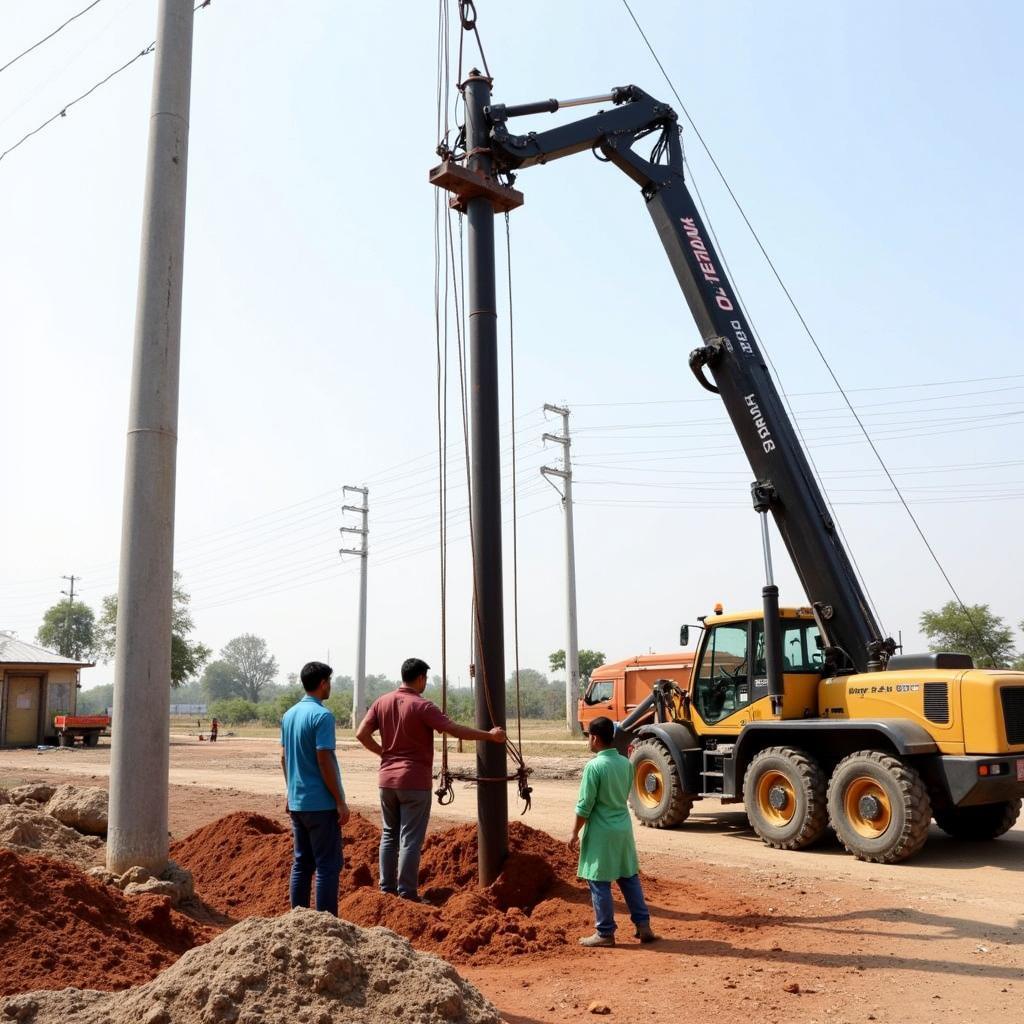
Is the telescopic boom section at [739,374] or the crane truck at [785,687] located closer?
the crane truck at [785,687]

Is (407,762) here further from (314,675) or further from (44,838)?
(44,838)

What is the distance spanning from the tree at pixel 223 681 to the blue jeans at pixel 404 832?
166 meters

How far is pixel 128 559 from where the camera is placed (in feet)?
23.1

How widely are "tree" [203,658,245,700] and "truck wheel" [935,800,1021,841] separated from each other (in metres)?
164

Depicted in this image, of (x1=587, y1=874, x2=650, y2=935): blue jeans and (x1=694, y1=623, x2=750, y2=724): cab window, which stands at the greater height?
(x1=694, y1=623, x2=750, y2=724): cab window

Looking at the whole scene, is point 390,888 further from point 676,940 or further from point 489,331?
point 489,331

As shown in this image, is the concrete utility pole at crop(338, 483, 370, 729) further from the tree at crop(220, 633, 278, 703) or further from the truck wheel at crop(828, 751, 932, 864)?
the tree at crop(220, 633, 278, 703)

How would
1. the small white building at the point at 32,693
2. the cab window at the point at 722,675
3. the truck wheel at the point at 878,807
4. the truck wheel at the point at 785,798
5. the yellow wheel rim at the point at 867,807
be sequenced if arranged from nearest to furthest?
the truck wheel at the point at 878,807, the yellow wheel rim at the point at 867,807, the truck wheel at the point at 785,798, the cab window at the point at 722,675, the small white building at the point at 32,693

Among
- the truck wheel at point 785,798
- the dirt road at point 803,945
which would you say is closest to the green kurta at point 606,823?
the dirt road at point 803,945

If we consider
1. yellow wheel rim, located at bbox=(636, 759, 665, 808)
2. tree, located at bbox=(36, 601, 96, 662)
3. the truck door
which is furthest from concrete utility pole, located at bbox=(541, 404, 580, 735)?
tree, located at bbox=(36, 601, 96, 662)

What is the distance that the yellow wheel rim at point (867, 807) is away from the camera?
1023 centimetres

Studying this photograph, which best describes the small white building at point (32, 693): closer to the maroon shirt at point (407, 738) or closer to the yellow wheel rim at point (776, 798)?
the yellow wheel rim at point (776, 798)

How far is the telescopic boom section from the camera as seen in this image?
11438 millimetres

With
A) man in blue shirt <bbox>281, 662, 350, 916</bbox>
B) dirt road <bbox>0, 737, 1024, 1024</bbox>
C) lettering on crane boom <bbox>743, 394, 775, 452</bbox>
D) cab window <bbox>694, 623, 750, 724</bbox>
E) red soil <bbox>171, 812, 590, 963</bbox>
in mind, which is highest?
lettering on crane boom <bbox>743, 394, 775, 452</bbox>
